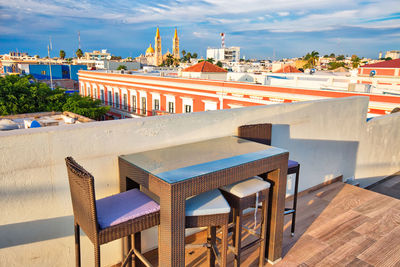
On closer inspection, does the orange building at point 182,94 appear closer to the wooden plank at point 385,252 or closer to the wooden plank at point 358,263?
the wooden plank at point 385,252

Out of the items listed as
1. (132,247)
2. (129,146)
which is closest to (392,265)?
(132,247)

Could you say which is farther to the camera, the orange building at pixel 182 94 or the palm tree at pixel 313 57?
the palm tree at pixel 313 57

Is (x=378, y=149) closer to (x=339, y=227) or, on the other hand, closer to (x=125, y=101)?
(x=339, y=227)

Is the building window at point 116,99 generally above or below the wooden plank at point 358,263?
below

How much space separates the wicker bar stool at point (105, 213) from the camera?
151 centimetres

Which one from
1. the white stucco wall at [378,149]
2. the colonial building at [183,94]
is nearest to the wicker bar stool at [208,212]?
the white stucco wall at [378,149]

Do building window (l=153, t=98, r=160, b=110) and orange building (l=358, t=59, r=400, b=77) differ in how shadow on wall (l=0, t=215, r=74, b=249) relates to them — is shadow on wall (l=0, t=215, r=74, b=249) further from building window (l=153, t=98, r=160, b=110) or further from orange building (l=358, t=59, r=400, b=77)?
orange building (l=358, t=59, r=400, b=77)

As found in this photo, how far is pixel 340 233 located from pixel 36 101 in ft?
76.5

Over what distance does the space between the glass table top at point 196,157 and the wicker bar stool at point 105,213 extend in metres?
0.23

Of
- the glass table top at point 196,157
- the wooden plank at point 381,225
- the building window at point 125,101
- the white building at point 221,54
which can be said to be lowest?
the building window at point 125,101

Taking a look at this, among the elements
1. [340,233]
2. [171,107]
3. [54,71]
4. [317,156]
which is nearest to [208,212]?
[340,233]

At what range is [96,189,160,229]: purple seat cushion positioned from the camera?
A: 62.8 inches

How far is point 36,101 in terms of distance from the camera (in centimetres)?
2180

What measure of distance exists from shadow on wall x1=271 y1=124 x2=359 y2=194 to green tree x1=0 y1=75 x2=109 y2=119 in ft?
63.5
